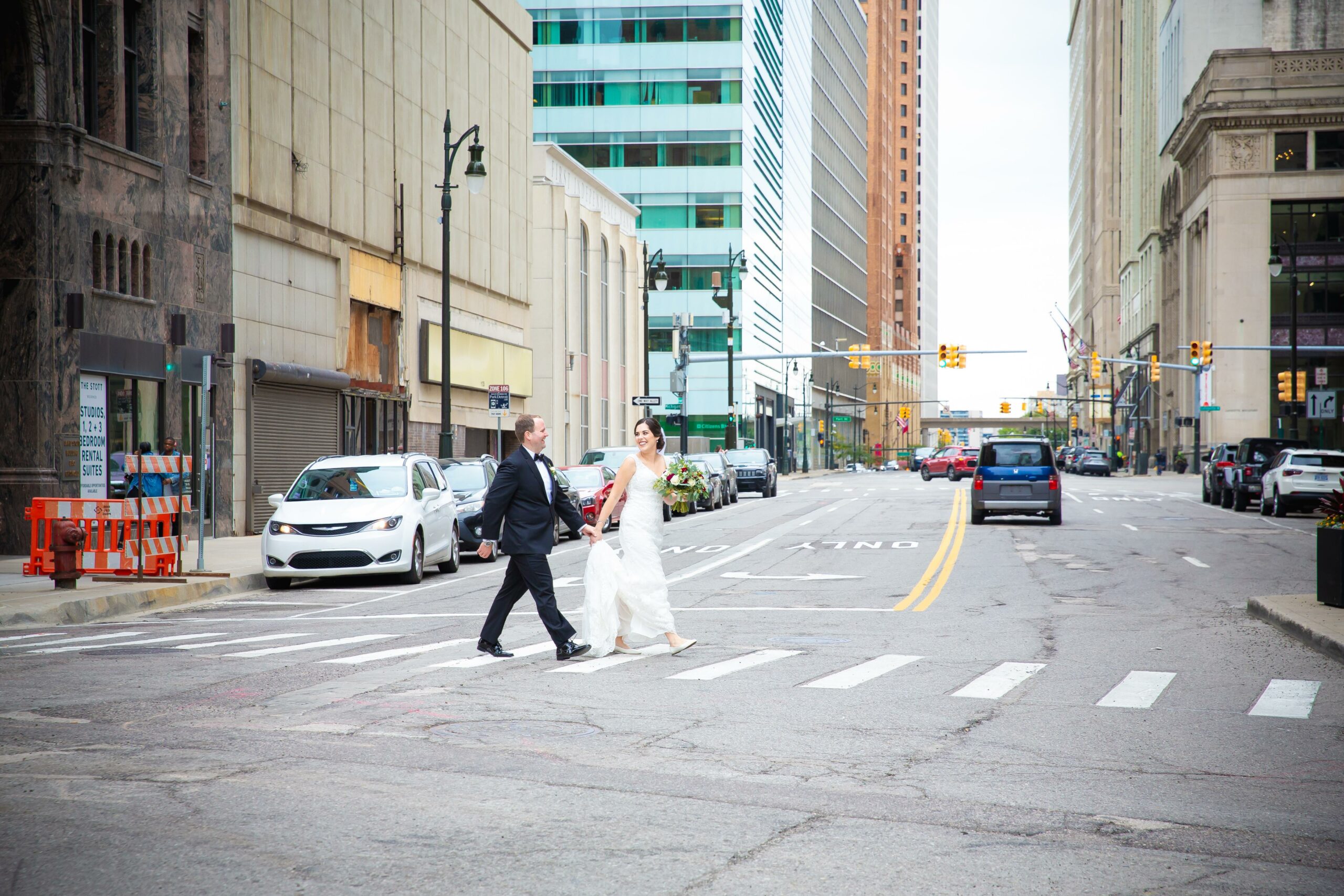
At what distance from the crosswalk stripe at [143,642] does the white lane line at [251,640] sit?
1.19ft

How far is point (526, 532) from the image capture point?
11.4 metres

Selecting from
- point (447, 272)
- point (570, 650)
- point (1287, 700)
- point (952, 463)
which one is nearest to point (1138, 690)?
point (1287, 700)

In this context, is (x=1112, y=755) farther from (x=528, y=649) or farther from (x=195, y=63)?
(x=195, y=63)

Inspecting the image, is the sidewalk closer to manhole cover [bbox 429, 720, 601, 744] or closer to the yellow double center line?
manhole cover [bbox 429, 720, 601, 744]

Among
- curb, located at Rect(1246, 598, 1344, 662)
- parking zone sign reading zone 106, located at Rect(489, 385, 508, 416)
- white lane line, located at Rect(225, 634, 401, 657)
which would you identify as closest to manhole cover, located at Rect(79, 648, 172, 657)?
white lane line, located at Rect(225, 634, 401, 657)

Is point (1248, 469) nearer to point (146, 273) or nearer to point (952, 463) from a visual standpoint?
point (146, 273)

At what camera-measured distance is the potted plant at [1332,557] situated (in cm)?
1389

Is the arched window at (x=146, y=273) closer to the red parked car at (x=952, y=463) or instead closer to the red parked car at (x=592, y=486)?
the red parked car at (x=592, y=486)

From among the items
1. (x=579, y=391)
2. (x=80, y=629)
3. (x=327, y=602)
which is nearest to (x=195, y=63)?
(x=327, y=602)

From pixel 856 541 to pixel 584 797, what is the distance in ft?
67.2

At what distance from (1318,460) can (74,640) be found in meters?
30.5

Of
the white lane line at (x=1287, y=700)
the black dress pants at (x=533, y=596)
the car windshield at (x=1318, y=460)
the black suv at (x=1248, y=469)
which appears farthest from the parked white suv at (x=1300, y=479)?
the black dress pants at (x=533, y=596)

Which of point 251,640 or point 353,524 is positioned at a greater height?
point 353,524

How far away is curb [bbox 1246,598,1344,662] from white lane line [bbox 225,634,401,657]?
819 centimetres
